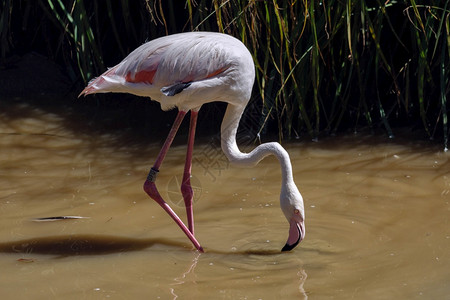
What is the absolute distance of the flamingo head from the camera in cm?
395

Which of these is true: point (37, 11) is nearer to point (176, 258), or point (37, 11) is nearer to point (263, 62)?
point (263, 62)

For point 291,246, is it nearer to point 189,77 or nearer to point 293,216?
point 293,216

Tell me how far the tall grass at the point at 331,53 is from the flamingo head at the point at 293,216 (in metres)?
1.05

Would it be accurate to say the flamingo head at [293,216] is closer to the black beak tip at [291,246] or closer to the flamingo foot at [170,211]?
the black beak tip at [291,246]

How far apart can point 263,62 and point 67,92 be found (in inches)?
73.8

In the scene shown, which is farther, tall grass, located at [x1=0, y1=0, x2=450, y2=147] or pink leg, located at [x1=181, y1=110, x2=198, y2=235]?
tall grass, located at [x1=0, y1=0, x2=450, y2=147]

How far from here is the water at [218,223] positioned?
359 centimetres

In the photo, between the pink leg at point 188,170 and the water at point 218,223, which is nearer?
the water at point 218,223

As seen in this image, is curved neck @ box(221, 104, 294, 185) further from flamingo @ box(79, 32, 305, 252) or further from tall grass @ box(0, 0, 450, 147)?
tall grass @ box(0, 0, 450, 147)

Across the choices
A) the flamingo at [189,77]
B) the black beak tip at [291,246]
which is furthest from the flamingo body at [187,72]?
the black beak tip at [291,246]

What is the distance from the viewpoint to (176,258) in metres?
4.00

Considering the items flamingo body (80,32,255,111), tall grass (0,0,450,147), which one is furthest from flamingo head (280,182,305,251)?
tall grass (0,0,450,147)

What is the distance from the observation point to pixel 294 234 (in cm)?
396

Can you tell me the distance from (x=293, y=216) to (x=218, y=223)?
2.02 ft
